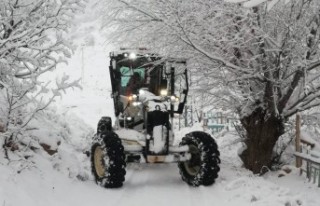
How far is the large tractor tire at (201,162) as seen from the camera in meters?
8.02

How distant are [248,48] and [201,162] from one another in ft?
7.19

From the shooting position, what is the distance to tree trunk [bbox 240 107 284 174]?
8.84 m

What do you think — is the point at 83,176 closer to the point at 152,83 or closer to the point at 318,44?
the point at 152,83

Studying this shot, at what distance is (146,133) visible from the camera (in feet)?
26.9

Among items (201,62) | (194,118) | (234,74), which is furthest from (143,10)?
(194,118)

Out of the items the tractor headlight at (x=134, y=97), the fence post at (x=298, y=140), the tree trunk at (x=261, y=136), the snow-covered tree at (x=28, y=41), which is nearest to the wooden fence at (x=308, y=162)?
the fence post at (x=298, y=140)

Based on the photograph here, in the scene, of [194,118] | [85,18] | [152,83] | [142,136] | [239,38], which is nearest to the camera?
[239,38]

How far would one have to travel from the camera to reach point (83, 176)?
8.20 meters

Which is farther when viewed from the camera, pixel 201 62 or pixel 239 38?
pixel 201 62

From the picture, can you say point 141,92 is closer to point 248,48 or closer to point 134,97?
point 134,97

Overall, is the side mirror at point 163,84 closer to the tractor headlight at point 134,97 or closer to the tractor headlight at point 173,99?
the tractor headlight at point 173,99

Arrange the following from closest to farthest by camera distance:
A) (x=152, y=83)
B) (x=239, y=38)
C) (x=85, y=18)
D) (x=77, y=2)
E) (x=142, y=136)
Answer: (x=77, y=2)
(x=239, y=38)
(x=142, y=136)
(x=152, y=83)
(x=85, y=18)

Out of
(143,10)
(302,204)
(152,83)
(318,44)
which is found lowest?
(302,204)

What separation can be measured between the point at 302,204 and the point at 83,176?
3.68 m
